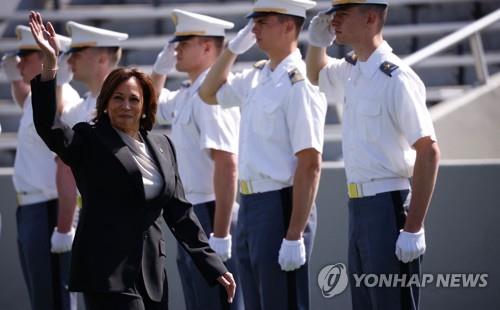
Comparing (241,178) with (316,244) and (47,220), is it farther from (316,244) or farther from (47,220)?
(47,220)

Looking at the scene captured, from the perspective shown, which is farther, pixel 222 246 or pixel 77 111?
pixel 77 111

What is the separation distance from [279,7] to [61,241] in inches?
74.0

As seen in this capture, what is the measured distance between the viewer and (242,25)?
10641 millimetres

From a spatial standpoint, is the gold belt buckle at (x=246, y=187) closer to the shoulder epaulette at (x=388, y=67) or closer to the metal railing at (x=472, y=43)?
the shoulder epaulette at (x=388, y=67)

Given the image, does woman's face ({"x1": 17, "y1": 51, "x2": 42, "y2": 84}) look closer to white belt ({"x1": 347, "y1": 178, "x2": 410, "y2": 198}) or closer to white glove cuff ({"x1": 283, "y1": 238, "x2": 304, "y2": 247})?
white glove cuff ({"x1": 283, "y1": 238, "x2": 304, "y2": 247})

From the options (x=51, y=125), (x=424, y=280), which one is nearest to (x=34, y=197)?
(x=424, y=280)

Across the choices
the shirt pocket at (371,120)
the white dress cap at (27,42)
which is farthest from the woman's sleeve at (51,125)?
the white dress cap at (27,42)

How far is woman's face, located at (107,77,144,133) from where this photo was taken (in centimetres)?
463

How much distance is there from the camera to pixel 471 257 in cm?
674

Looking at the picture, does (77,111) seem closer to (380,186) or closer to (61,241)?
(61,241)

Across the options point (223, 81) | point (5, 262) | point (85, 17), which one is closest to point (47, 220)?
point (5, 262)

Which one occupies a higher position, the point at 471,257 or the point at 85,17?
the point at 85,17

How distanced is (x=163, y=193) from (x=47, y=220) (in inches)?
100.0

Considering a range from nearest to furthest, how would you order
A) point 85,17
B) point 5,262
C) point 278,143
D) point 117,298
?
point 117,298, point 278,143, point 5,262, point 85,17
